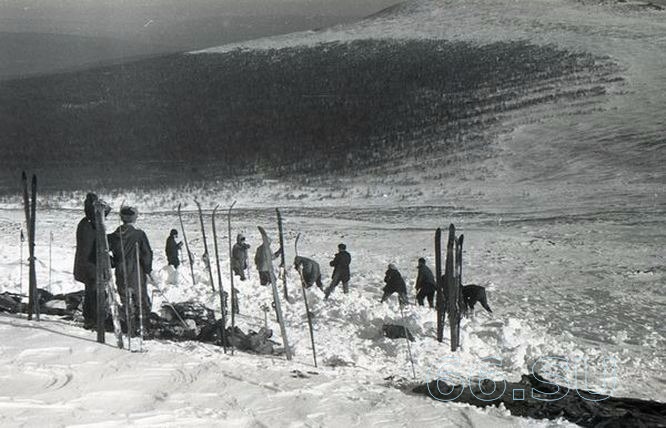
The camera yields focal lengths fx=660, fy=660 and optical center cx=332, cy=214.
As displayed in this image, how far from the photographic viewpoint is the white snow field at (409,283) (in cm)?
536

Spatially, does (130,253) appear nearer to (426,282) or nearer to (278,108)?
(426,282)

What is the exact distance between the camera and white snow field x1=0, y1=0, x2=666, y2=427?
536 cm

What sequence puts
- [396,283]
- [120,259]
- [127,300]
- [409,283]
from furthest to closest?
[409,283] < [396,283] < [120,259] < [127,300]

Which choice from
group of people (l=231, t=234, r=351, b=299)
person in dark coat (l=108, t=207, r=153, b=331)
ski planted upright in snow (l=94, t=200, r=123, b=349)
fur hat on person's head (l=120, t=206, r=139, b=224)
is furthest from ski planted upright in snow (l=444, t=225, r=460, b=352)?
ski planted upright in snow (l=94, t=200, r=123, b=349)

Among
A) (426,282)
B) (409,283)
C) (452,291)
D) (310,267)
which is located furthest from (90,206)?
(409,283)

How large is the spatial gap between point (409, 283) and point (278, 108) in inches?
1326

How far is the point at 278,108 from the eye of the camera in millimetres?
46094

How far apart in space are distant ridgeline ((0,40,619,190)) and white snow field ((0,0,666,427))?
3446 millimetres

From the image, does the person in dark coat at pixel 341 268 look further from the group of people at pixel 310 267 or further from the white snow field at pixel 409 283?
the white snow field at pixel 409 283

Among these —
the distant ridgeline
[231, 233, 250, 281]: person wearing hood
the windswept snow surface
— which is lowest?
the windswept snow surface

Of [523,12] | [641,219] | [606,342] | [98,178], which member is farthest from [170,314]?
[523,12]

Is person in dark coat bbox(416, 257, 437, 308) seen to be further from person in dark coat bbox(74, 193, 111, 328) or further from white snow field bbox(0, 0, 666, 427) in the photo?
person in dark coat bbox(74, 193, 111, 328)

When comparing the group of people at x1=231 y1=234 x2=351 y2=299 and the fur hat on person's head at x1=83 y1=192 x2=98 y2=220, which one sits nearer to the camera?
the fur hat on person's head at x1=83 y1=192 x2=98 y2=220

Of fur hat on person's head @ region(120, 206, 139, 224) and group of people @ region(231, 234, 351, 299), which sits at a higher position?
fur hat on person's head @ region(120, 206, 139, 224)
